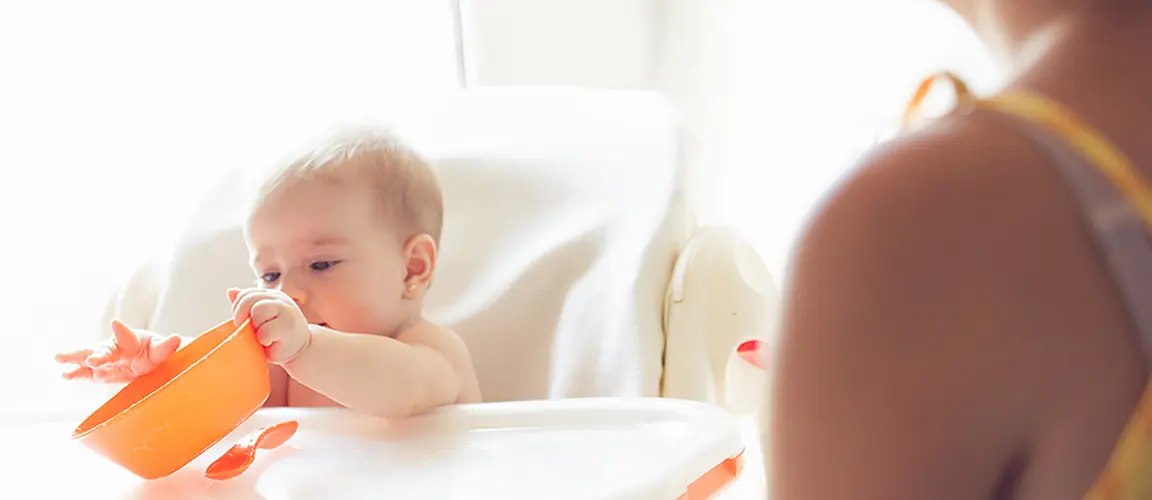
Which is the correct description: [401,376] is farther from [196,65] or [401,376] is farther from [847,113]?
[196,65]

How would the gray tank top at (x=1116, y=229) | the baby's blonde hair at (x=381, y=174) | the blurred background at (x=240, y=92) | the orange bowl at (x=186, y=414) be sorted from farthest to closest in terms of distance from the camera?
the blurred background at (x=240, y=92) < the baby's blonde hair at (x=381, y=174) < the orange bowl at (x=186, y=414) < the gray tank top at (x=1116, y=229)

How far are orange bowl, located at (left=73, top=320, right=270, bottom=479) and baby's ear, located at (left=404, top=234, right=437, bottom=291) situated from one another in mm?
195

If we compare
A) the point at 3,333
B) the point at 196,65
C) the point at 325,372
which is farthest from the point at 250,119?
the point at 325,372

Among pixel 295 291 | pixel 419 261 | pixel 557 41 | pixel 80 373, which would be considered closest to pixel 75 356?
pixel 80 373

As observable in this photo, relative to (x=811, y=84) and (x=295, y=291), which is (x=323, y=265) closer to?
(x=295, y=291)

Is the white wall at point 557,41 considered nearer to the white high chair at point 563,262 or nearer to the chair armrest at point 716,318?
the white high chair at point 563,262

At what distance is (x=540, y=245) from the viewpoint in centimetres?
95

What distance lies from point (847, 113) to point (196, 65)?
0.82m

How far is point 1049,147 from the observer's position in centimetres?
32

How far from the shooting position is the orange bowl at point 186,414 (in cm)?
60

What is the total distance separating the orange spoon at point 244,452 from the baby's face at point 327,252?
14cm

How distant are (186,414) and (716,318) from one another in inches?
16.6

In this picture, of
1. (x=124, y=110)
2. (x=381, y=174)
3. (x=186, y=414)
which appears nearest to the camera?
(x=186, y=414)

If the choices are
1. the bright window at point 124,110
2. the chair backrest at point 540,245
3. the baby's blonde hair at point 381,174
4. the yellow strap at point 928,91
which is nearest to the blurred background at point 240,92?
the bright window at point 124,110
